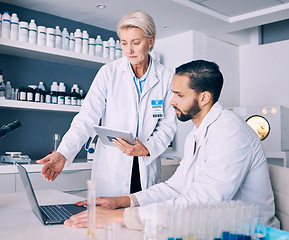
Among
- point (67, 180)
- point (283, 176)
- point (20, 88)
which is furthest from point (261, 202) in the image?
point (20, 88)

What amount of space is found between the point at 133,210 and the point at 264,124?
3.22 meters

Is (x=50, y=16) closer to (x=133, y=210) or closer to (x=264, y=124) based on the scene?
(x=264, y=124)

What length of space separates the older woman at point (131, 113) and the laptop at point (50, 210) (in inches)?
19.5

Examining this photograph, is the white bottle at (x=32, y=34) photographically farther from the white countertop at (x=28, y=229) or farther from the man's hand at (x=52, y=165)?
the white countertop at (x=28, y=229)

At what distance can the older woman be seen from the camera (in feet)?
5.77

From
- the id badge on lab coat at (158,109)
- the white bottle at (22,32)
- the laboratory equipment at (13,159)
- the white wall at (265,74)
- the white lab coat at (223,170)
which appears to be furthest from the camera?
the white wall at (265,74)

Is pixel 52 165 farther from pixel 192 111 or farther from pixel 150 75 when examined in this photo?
pixel 150 75

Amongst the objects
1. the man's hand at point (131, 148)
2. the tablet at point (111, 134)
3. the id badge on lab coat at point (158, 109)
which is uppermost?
the id badge on lab coat at point (158, 109)

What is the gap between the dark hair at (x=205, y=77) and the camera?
1.34 m

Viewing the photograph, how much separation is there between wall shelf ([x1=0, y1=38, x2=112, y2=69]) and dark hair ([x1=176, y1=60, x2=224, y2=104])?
2.05m

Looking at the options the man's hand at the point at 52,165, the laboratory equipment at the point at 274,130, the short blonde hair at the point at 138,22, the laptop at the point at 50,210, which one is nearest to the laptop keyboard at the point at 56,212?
the laptop at the point at 50,210

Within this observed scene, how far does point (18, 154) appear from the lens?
301cm

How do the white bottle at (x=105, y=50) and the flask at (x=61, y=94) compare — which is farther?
the white bottle at (x=105, y=50)

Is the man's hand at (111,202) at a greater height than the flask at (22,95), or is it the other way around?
the flask at (22,95)
